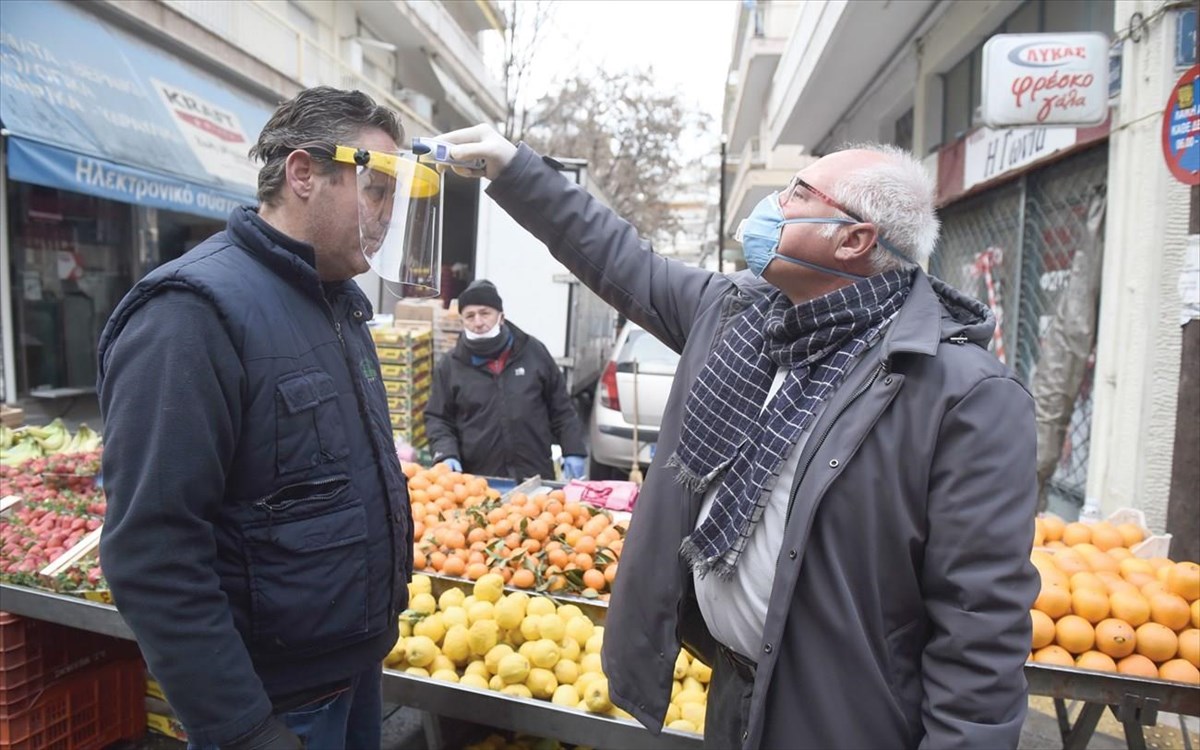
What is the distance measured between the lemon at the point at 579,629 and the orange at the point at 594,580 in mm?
161

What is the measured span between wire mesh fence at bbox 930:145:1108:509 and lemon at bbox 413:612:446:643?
4.40 m

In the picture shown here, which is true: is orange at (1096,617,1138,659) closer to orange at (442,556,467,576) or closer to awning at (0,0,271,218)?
orange at (442,556,467,576)

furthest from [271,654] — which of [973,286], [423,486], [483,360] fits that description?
[973,286]

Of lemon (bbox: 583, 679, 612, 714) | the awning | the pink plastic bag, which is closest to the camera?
lemon (bbox: 583, 679, 612, 714)

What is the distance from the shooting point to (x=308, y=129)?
175 cm

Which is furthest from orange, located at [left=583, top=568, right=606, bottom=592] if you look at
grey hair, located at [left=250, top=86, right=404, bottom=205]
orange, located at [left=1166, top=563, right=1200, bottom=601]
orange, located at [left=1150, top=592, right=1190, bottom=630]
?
orange, located at [left=1166, top=563, right=1200, bottom=601]

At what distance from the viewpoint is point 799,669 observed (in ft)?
5.24

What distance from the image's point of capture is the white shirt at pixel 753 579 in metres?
1.66

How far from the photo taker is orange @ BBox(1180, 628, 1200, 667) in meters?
2.46

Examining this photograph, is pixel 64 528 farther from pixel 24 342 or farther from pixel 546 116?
pixel 546 116

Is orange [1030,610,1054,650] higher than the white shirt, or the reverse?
the white shirt

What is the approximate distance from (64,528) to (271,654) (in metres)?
2.34

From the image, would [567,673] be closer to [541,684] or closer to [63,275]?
[541,684]

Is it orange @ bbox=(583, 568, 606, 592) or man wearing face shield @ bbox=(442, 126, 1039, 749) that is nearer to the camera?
man wearing face shield @ bbox=(442, 126, 1039, 749)
